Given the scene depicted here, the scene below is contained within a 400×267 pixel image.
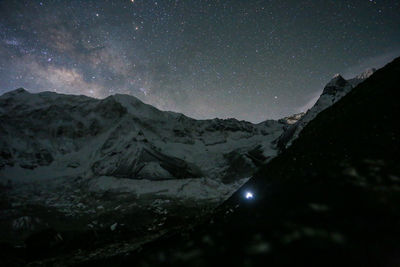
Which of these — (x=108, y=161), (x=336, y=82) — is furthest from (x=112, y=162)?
A: (x=336, y=82)

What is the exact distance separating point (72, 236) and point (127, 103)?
7686cm

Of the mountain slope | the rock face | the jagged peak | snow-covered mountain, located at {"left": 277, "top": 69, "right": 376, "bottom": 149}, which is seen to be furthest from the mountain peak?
the mountain slope

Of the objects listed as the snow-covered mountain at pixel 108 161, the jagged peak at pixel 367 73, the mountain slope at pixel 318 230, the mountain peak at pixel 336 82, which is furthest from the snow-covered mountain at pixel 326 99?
the mountain slope at pixel 318 230

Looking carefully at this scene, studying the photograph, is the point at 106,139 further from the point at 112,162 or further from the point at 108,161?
the point at 112,162

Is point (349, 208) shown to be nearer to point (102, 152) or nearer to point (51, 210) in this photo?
point (51, 210)

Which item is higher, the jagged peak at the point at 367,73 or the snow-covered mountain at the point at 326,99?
the jagged peak at the point at 367,73

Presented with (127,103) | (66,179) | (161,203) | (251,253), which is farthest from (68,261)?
(127,103)

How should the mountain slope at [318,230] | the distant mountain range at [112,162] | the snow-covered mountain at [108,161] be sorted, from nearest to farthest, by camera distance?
the mountain slope at [318,230], the distant mountain range at [112,162], the snow-covered mountain at [108,161]

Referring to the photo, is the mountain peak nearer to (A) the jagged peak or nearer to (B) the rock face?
(A) the jagged peak

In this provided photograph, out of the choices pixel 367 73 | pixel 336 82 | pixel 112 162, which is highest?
pixel 367 73

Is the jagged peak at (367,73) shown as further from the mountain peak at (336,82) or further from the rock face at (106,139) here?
the rock face at (106,139)

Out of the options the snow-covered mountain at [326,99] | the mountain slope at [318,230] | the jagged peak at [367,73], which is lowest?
the mountain slope at [318,230]

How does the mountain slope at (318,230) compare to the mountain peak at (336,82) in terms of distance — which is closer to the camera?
the mountain slope at (318,230)

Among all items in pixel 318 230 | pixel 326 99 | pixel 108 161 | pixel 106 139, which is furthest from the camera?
pixel 106 139
